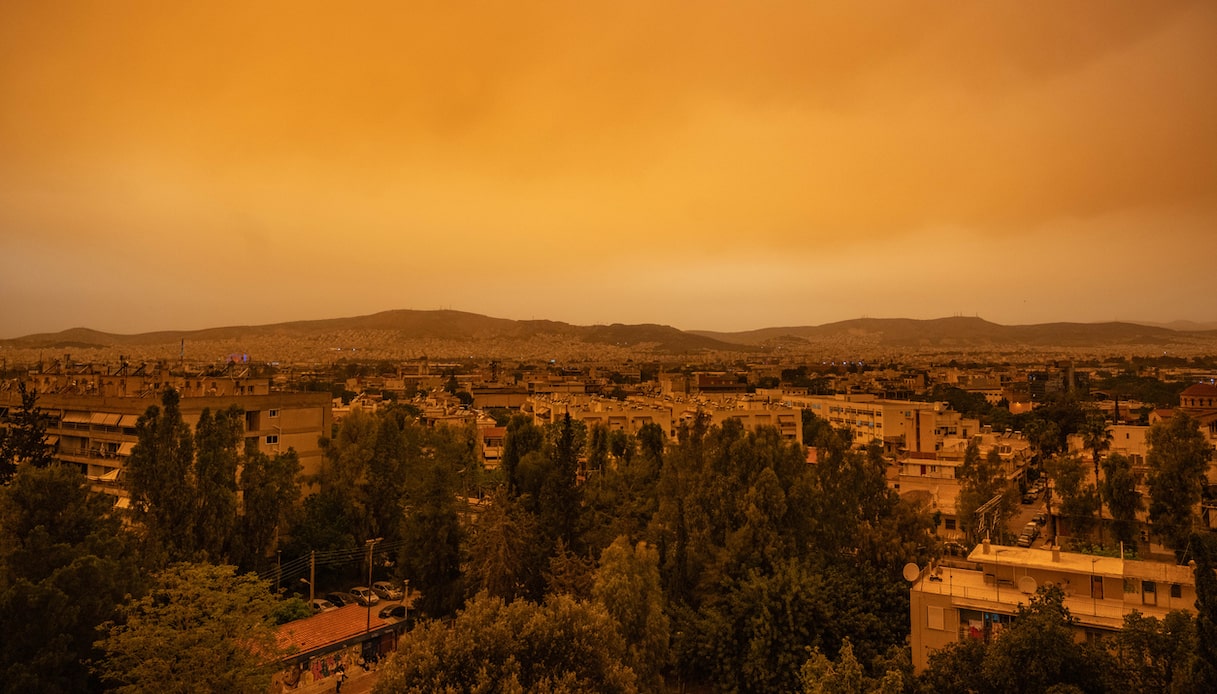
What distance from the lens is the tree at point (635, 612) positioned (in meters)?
12.4

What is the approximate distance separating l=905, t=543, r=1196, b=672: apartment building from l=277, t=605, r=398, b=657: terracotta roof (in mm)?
12658

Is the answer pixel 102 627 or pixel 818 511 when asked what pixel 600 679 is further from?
pixel 818 511

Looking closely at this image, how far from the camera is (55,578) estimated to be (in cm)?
1158

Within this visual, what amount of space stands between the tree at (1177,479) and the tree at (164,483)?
2486 cm

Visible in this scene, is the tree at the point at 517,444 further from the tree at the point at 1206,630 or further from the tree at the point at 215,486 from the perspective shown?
the tree at the point at 1206,630

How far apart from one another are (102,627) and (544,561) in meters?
9.31

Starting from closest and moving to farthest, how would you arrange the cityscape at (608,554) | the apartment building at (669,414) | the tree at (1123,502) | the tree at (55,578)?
the cityscape at (608,554)
the tree at (55,578)
the tree at (1123,502)
the apartment building at (669,414)

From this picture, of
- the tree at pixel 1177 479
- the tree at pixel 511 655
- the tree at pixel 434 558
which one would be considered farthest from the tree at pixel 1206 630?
the tree at pixel 434 558

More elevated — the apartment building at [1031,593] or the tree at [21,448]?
the tree at [21,448]

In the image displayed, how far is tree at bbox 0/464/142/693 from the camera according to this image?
11.0 metres

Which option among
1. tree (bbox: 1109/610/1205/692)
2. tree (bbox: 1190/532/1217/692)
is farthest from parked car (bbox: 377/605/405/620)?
tree (bbox: 1190/532/1217/692)

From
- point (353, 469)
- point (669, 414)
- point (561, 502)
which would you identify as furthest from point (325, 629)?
point (669, 414)

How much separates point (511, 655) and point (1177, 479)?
62.9 feet

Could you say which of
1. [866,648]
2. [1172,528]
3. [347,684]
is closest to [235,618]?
[347,684]
